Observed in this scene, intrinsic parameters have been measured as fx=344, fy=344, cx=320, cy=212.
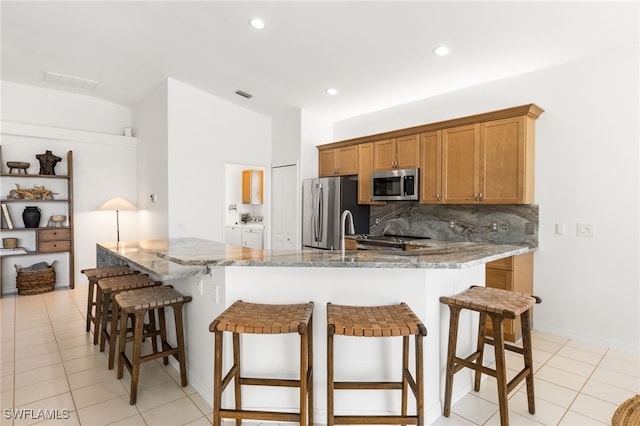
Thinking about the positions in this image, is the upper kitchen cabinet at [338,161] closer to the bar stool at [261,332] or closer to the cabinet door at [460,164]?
the cabinet door at [460,164]

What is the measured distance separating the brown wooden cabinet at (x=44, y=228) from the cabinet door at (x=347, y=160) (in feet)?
13.5

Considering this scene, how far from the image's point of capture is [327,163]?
5.35 metres

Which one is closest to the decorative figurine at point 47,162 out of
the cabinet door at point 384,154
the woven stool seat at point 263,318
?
the cabinet door at point 384,154

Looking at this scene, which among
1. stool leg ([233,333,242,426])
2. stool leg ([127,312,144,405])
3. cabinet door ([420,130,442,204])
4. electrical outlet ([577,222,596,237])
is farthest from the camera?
cabinet door ([420,130,442,204])

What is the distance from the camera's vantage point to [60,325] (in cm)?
373

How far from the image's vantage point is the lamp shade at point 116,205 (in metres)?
5.48

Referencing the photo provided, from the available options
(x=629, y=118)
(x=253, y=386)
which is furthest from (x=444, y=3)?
(x=253, y=386)

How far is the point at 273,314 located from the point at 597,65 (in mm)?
3647

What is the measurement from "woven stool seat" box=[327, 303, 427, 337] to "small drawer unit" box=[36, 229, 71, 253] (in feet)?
17.3

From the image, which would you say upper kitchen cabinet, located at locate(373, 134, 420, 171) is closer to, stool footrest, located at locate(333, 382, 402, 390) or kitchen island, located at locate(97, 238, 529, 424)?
kitchen island, located at locate(97, 238, 529, 424)

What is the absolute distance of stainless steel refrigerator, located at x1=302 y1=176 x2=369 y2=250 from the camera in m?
4.79

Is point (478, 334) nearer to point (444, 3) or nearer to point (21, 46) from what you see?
point (444, 3)

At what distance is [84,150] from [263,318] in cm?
551

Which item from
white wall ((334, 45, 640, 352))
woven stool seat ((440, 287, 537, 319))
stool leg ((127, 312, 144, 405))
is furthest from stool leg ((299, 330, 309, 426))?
white wall ((334, 45, 640, 352))
